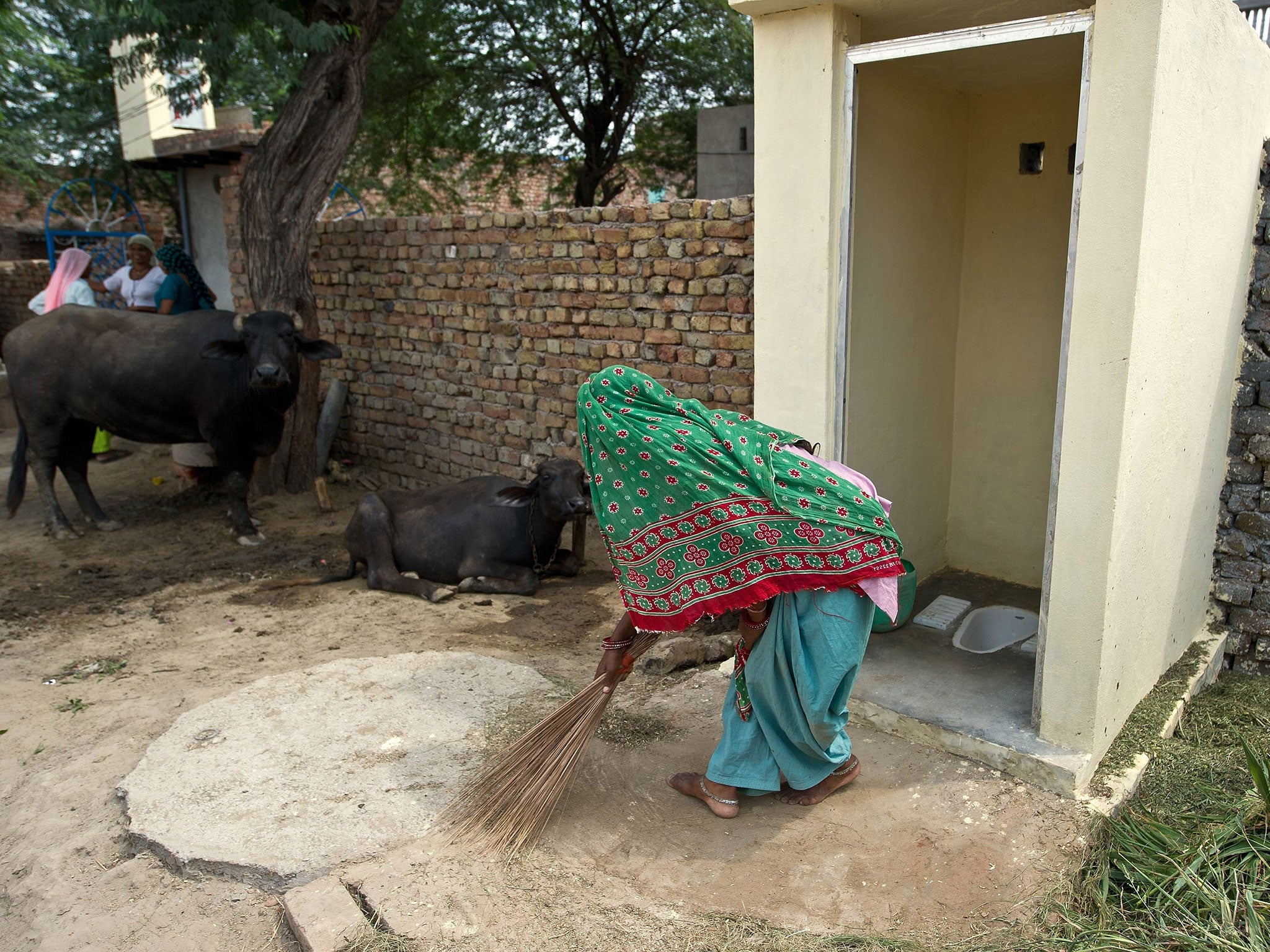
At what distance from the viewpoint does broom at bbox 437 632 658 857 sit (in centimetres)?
297

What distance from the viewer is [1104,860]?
2.90 meters

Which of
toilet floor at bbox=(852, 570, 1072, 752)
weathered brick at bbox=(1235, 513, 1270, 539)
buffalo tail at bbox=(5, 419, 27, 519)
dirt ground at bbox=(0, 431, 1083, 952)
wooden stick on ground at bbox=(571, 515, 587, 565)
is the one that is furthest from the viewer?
buffalo tail at bbox=(5, 419, 27, 519)

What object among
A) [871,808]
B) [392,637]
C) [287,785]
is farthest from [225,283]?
[871,808]

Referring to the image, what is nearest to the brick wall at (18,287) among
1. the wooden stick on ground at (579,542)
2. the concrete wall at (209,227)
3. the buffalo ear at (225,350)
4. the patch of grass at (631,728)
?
the concrete wall at (209,227)

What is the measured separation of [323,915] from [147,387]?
201 inches

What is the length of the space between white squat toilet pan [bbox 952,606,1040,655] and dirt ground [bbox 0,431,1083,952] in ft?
3.32

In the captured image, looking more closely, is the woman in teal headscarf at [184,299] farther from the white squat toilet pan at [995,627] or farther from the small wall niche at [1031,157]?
the small wall niche at [1031,157]

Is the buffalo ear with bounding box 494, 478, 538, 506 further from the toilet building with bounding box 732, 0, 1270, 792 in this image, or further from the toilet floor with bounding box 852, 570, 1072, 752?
the toilet floor with bounding box 852, 570, 1072, 752

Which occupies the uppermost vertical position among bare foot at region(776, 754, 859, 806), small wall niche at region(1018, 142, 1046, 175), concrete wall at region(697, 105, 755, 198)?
concrete wall at region(697, 105, 755, 198)

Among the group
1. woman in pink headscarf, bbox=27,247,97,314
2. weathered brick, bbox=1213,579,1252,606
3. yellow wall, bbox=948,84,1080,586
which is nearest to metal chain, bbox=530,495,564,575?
yellow wall, bbox=948,84,1080,586

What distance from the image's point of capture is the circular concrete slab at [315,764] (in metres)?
2.96

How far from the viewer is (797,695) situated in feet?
9.68

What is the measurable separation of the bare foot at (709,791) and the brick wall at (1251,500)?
8.90ft

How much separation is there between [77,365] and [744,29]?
8.74m
